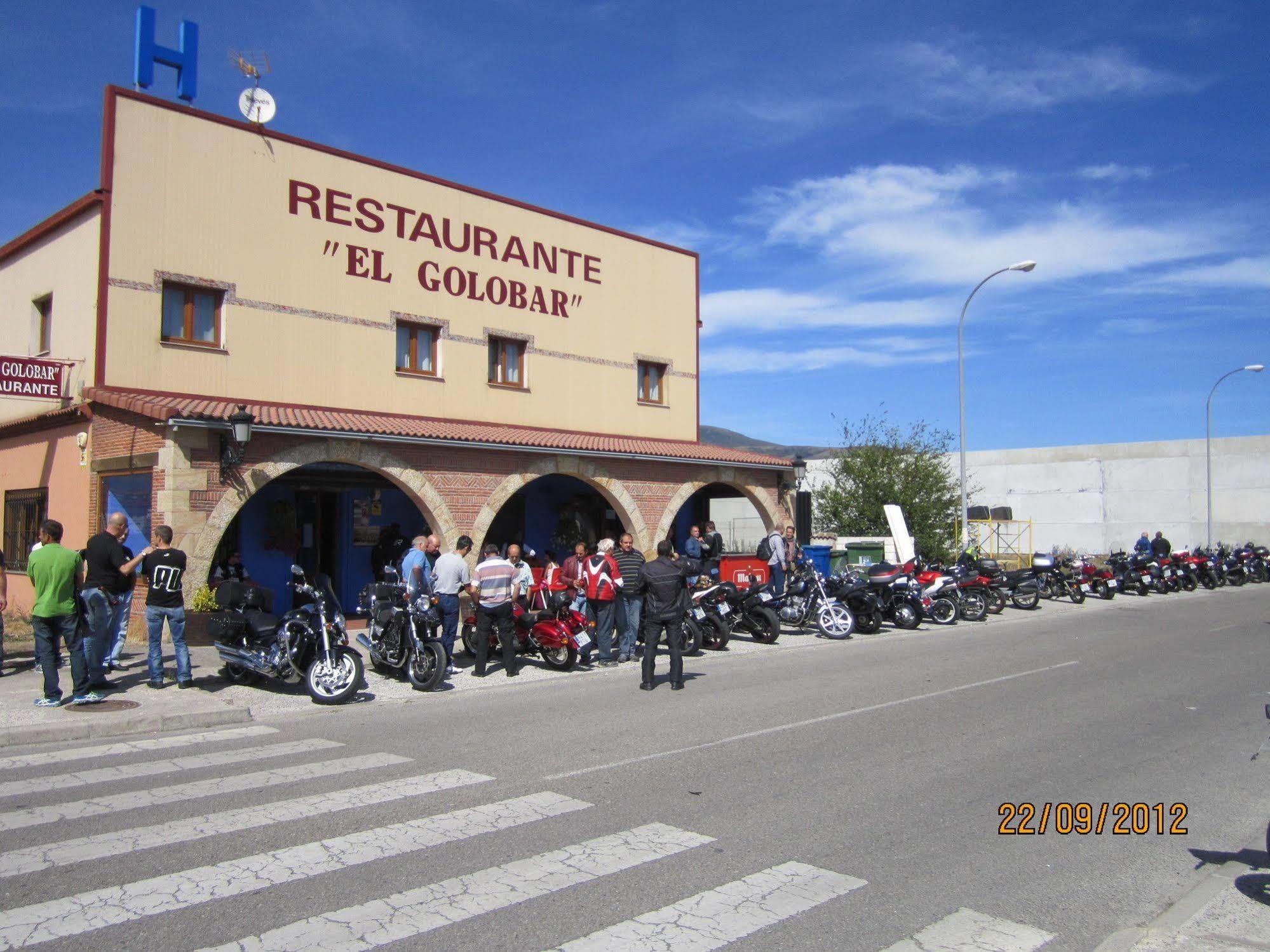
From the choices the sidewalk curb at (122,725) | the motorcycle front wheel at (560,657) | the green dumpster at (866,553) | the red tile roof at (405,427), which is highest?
the red tile roof at (405,427)

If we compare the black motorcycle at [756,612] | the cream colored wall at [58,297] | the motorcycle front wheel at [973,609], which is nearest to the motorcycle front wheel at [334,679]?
the black motorcycle at [756,612]

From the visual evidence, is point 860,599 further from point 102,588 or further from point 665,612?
point 102,588

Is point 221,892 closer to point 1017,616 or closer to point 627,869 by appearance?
point 627,869

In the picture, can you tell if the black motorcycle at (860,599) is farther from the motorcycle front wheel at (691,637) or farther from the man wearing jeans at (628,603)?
the man wearing jeans at (628,603)

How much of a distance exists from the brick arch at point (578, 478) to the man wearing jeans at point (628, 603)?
15.2 ft

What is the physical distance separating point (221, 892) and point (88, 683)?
20.5 ft

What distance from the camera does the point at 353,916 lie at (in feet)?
14.9

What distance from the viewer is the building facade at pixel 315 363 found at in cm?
1602

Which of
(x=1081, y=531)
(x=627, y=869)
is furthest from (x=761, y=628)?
(x=1081, y=531)

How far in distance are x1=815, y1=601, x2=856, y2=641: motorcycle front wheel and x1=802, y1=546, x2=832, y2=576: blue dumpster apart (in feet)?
14.4

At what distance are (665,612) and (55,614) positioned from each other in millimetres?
6291

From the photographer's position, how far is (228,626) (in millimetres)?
10938

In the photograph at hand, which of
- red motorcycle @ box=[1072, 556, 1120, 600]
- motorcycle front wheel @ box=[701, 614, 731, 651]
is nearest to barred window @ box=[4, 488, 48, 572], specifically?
motorcycle front wheel @ box=[701, 614, 731, 651]
